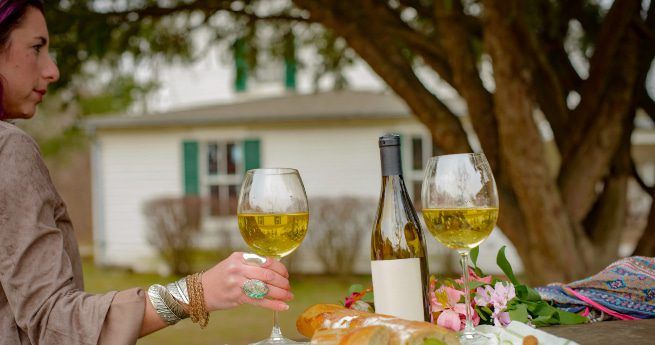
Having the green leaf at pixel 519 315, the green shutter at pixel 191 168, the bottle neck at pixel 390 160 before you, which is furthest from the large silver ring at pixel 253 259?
the green shutter at pixel 191 168

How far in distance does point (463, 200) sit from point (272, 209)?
1.37 ft

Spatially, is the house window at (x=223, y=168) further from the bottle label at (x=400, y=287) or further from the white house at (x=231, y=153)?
the bottle label at (x=400, y=287)

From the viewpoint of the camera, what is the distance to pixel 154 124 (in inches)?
666

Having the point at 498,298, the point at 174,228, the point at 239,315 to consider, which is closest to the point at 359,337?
the point at 498,298

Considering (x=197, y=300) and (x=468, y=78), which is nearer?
(x=197, y=300)

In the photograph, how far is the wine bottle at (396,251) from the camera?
164cm

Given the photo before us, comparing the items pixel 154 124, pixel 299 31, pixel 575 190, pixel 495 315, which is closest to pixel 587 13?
pixel 575 190

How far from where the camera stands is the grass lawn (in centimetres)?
976

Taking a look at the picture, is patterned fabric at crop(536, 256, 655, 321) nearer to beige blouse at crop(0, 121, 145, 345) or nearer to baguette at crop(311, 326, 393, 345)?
baguette at crop(311, 326, 393, 345)

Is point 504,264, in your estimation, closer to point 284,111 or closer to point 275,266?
point 275,266

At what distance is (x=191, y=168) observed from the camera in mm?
16609

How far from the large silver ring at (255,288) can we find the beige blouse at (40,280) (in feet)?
0.81

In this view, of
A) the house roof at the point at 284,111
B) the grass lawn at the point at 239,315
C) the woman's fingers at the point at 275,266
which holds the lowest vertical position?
the grass lawn at the point at 239,315

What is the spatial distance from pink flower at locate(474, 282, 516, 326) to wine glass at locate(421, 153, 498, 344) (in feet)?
0.48
